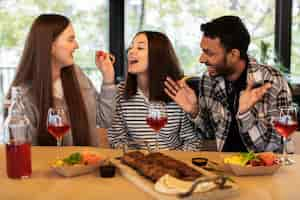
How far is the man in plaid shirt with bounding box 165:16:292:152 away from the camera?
222cm

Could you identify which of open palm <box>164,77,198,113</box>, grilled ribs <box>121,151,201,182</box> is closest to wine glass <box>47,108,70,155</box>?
grilled ribs <box>121,151,201,182</box>

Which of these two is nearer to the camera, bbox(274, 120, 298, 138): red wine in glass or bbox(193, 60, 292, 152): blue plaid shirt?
bbox(274, 120, 298, 138): red wine in glass

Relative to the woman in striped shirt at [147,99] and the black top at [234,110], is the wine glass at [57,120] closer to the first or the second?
the woman in striped shirt at [147,99]

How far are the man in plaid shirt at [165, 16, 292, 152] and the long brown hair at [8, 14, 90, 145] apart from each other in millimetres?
467

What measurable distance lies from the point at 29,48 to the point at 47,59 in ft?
0.37

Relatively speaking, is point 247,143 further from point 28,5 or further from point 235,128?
point 28,5

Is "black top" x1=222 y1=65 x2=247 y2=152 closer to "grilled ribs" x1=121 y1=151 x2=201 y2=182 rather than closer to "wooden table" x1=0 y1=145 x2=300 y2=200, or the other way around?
"wooden table" x1=0 y1=145 x2=300 y2=200

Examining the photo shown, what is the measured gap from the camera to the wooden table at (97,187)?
138 cm

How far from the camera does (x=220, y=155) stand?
1.80m

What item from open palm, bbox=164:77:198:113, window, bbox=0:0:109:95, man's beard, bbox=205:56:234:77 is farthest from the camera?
window, bbox=0:0:109:95

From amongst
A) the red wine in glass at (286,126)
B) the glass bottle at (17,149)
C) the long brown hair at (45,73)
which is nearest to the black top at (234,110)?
the red wine in glass at (286,126)

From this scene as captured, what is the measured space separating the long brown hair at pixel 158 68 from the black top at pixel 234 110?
0.28 m

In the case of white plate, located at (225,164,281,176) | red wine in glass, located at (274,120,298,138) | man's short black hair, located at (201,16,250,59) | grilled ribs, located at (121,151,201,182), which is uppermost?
man's short black hair, located at (201,16,250,59)

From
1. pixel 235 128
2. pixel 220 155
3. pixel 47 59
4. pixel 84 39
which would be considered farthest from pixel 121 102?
pixel 84 39
